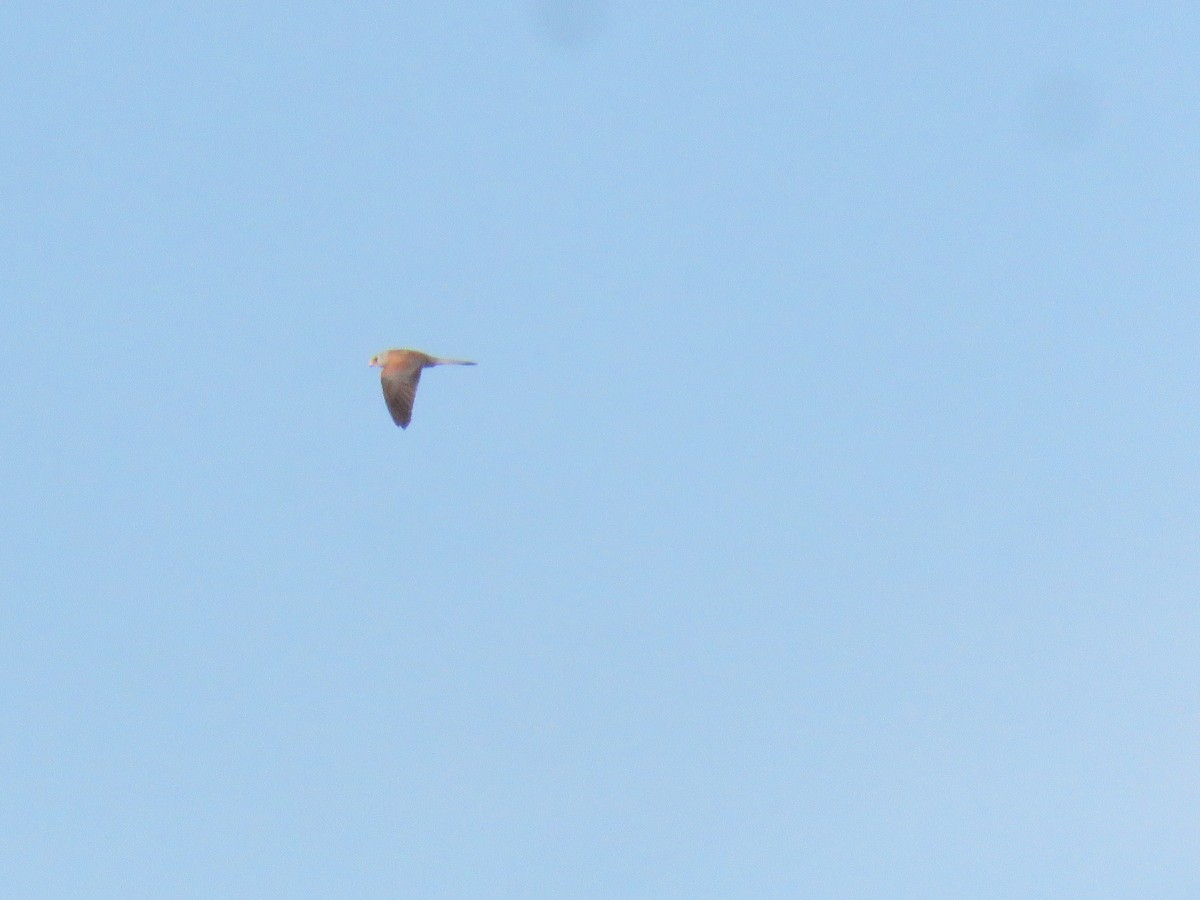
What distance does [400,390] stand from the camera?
28.4m

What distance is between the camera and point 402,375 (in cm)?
2867

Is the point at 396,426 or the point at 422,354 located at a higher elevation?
the point at 422,354

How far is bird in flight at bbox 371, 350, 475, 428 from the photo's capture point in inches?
1110

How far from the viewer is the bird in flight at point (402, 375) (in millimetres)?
28203

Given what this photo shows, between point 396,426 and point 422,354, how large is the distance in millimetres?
2029

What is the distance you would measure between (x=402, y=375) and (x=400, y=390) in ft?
1.30

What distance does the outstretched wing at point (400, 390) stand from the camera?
92.5 feet

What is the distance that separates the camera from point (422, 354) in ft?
95.2

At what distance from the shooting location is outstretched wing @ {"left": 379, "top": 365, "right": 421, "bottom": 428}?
2819 cm

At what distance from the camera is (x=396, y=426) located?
2773cm
